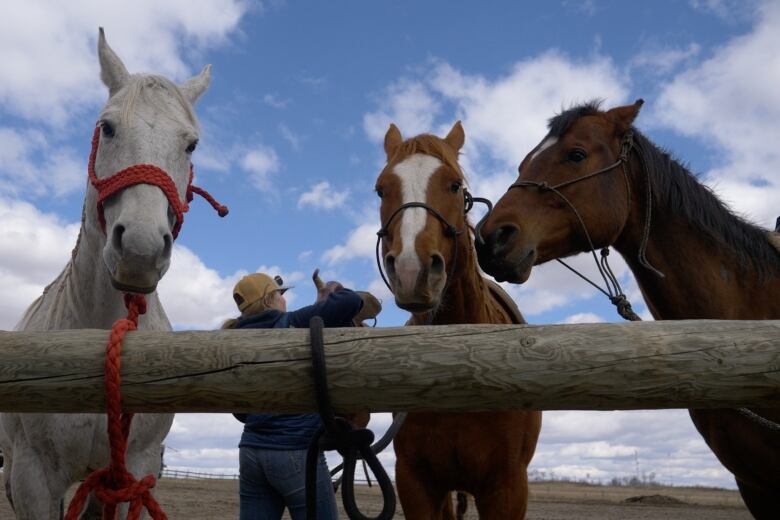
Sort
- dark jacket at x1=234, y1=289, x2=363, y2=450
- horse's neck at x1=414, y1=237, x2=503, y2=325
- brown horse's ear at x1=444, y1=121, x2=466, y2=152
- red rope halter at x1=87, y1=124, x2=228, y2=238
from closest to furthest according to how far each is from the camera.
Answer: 1. red rope halter at x1=87, y1=124, x2=228, y2=238
2. dark jacket at x1=234, y1=289, x2=363, y2=450
3. horse's neck at x1=414, y1=237, x2=503, y2=325
4. brown horse's ear at x1=444, y1=121, x2=466, y2=152

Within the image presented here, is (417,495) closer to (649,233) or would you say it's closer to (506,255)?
(506,255)

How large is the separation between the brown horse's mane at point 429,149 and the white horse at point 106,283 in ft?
4.06

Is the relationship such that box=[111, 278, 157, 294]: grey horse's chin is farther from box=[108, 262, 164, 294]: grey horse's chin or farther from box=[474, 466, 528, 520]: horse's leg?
box=[474, 466, 528, 520]: horse's leg

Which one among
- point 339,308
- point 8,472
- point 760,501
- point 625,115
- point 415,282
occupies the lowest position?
point 760,501

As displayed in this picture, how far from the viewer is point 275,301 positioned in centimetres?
390

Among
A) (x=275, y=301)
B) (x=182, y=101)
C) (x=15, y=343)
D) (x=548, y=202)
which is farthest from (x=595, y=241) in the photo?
(x=15, y=343)

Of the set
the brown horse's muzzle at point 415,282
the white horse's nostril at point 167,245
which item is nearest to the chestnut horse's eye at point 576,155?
the brown horse's muzzle at point 415,282

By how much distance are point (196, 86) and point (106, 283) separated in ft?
4.54

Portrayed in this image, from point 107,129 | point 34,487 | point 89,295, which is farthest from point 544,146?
point 34,487

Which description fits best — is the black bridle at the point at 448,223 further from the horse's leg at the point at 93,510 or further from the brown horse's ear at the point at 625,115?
the horse's leg at the point at 93,510

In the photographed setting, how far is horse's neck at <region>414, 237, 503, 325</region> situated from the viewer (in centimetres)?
389

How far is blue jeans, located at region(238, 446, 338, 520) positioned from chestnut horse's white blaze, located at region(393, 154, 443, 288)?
1.14 m

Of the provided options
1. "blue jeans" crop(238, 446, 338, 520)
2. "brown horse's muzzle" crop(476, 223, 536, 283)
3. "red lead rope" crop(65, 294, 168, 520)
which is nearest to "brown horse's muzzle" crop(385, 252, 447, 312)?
"brown horse's muzzle" crop(476, 223, 536, 283)

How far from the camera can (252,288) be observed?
12.8ft
